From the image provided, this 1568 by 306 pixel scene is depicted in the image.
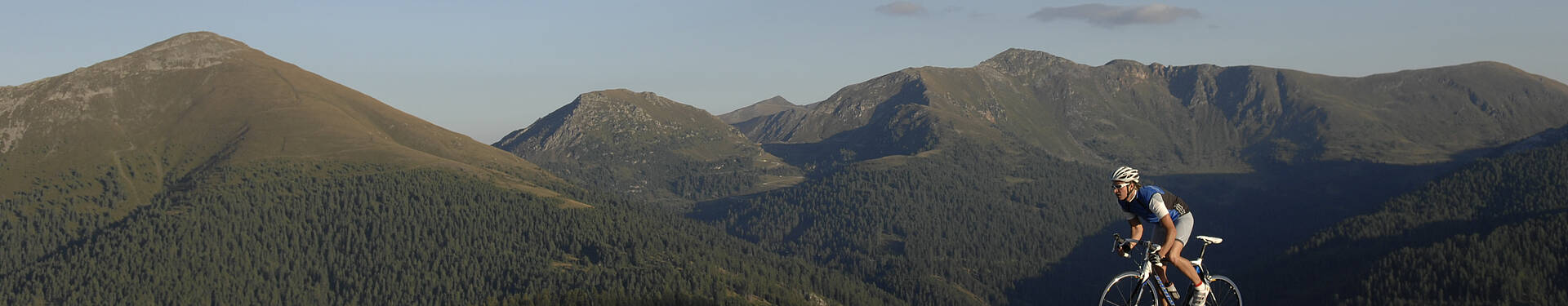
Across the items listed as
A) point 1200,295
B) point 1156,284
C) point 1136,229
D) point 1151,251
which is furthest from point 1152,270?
point 1136,229

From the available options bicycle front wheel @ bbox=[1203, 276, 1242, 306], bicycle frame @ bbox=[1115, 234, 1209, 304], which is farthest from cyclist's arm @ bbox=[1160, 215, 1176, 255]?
bicycle front wheel @ bbox=[1203, 276, 1242, 306]

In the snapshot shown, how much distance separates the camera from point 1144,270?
935 inches

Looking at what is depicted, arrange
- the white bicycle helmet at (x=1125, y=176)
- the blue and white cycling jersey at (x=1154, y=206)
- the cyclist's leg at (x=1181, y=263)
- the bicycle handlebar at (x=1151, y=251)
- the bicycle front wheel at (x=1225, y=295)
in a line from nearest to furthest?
1. the cyclist's leg at (x=1181, y=263)
2. the bicycle handlebar at (x=1151, y=251)
3. the blue and white cycling jersey at (x=1154, y=206)
4. the white bicycle helmet at (x=1125, y=176)
5. the bicycle front wheel at (x=1225, y=295)

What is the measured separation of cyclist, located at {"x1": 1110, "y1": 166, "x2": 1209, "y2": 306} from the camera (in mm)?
23656

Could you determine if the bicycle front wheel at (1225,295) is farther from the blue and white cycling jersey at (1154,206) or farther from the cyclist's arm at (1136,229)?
the cyclist's arm at (1136,229)

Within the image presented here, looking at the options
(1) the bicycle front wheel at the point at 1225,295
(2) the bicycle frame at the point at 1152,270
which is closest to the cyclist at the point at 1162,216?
(2) the bicycle frame at the point at 1152,270

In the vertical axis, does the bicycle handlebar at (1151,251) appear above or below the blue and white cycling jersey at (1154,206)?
below

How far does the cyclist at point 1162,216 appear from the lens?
23.7m

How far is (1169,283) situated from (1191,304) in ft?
2.23

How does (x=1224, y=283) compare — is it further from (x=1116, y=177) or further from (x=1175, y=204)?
(x=1116, y=177)

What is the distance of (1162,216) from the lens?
77.7 ft

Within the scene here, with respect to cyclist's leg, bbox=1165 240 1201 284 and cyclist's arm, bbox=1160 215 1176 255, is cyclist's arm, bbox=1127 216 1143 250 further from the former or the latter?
cyclist's leg, bbox=1165 240 1201 284

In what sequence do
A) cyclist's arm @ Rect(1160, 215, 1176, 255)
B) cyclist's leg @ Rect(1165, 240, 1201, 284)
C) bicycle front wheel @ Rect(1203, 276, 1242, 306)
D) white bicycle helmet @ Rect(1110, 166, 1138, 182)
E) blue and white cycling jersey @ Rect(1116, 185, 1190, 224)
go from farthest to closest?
bicycle front wheel @ Rect(1203, 276, 1242, 306) → white bicycle helmet @ Rect(1110, 166, 1138, 182) → blue and white cycling jersey @ Rect(1116, 185, 1190, 224) → cyclist's arm @ Rect(1160, 215, 1176, 255) → cyclist's leg @ Rect(1165, 240, 1201, 284)

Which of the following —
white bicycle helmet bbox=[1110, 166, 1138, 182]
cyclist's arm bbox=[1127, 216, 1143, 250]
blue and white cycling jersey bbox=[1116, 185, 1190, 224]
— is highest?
white bicycle helmet bbox=[1110, 166, 1138, 182]
